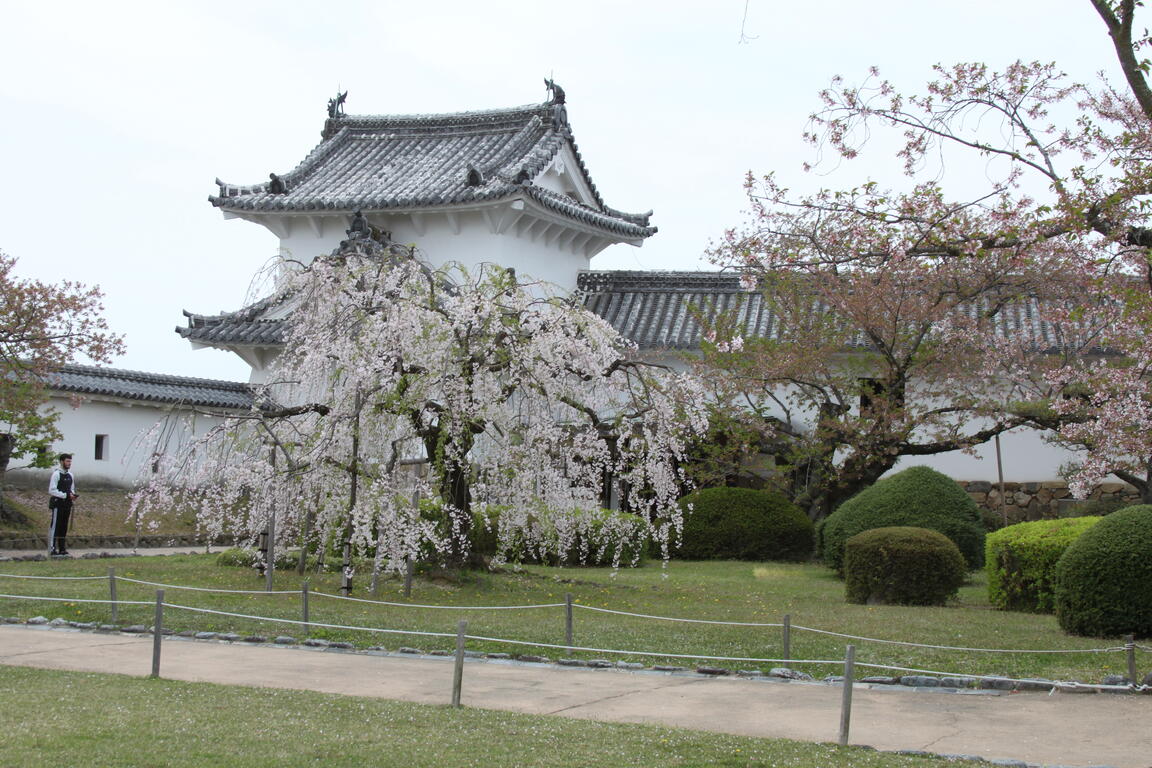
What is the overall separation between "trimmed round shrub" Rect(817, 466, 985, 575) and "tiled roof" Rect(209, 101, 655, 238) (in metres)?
9.70

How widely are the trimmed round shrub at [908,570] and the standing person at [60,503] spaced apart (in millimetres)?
13204

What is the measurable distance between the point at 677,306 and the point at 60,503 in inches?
556

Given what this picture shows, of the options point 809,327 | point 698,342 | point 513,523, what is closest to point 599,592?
point 513,523

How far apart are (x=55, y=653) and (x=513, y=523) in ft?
19.0

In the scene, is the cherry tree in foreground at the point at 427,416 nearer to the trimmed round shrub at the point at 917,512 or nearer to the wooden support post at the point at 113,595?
the wooden support post at the point at 113,595

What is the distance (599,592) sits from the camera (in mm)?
15766

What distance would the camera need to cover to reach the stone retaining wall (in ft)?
76.9

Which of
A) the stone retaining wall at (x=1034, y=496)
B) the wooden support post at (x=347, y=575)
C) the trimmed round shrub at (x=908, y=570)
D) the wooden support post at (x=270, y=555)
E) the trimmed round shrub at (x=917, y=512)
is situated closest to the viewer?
the wooden support post at (x=347, y=575)

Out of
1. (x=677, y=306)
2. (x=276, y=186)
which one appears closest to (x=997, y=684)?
(x=677, y=306)

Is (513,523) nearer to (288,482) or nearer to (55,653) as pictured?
(288,482)

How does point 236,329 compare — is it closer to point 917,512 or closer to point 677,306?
point 677,306

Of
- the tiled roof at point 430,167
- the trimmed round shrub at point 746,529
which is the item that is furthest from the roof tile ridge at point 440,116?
the trimmed round shrub at point 746,529

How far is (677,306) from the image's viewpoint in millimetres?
27172

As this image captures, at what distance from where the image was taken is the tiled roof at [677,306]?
24938 mm
